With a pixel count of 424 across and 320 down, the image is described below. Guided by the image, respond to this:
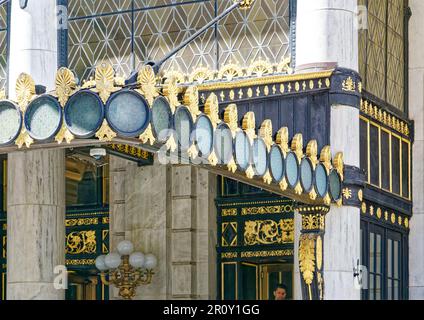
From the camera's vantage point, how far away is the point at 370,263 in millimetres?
24047

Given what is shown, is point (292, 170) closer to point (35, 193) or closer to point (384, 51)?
point (384, 51)

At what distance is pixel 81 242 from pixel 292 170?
7066 millimetres

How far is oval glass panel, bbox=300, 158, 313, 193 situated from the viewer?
21.7 m

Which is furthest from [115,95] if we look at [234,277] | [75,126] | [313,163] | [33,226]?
[234,277]

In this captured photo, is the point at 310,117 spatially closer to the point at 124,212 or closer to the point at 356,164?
the point at 356,164

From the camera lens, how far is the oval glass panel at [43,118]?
18.8m

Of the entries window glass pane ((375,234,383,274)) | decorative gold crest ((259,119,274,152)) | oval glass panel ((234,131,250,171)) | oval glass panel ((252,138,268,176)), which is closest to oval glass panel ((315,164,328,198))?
decorative gold crest ((259,119,274,152))

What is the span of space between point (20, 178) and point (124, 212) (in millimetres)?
2717

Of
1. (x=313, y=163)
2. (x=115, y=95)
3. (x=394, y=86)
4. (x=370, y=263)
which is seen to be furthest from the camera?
(x=394, y=86)

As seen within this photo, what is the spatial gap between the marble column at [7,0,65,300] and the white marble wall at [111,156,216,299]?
6.87 feet

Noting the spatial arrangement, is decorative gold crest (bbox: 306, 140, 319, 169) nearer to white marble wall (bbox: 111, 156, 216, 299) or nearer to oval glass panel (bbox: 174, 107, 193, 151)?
oval glass panel (bbox: 174, 107, 193, 151)

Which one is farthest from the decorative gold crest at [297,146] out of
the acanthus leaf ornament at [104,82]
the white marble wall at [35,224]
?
the white marble wall at [35,224]

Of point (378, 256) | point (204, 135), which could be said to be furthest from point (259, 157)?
point (378, 256)

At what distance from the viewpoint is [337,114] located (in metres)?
22.6
